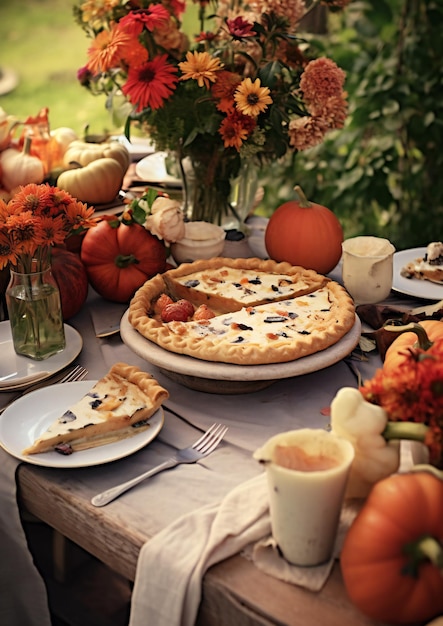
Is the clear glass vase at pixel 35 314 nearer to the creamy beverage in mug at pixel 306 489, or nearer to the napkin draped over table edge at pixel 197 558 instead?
the napkin draped over table edge at pixel 197 558

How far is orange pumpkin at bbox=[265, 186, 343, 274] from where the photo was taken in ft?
6.79

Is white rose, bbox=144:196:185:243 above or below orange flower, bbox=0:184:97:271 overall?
below

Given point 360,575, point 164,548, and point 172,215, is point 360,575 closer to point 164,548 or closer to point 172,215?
point 164,548

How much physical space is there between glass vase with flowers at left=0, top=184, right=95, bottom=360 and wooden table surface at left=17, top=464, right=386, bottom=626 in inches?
17.1

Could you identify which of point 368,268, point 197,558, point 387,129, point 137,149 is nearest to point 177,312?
point 368,268

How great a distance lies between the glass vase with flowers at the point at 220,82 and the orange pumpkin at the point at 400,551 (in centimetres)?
121

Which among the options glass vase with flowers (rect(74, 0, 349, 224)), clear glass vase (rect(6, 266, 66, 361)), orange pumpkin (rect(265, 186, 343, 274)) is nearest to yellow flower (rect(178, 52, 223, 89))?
glass vase with flowers (rect(74, 0, 349, 224))

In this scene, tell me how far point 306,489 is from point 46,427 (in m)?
0.61

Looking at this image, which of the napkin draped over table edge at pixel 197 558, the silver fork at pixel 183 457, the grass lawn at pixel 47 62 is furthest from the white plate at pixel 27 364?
the grass lawn at pixel 47 62

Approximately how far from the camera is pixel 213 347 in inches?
60.5

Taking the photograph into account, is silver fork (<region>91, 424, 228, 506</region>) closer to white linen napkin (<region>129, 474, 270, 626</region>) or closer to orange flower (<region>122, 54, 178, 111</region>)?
white linen napkin (<region>129, 474, 270, 626</region>)

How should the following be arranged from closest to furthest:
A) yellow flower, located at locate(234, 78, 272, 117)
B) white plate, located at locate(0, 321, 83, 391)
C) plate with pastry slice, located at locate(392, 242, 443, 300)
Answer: white plate, located at locate(0, 321, 83, 391) → yellow flower, located at locate(234, 78, 272, 117) → plate with pastry slice, located at locate(392, 242, 443, 300)

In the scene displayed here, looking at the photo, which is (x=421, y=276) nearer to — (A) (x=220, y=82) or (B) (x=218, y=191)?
(B) (x=218, y=191)

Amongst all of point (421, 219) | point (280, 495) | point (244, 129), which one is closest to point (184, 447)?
point (280, 495)
